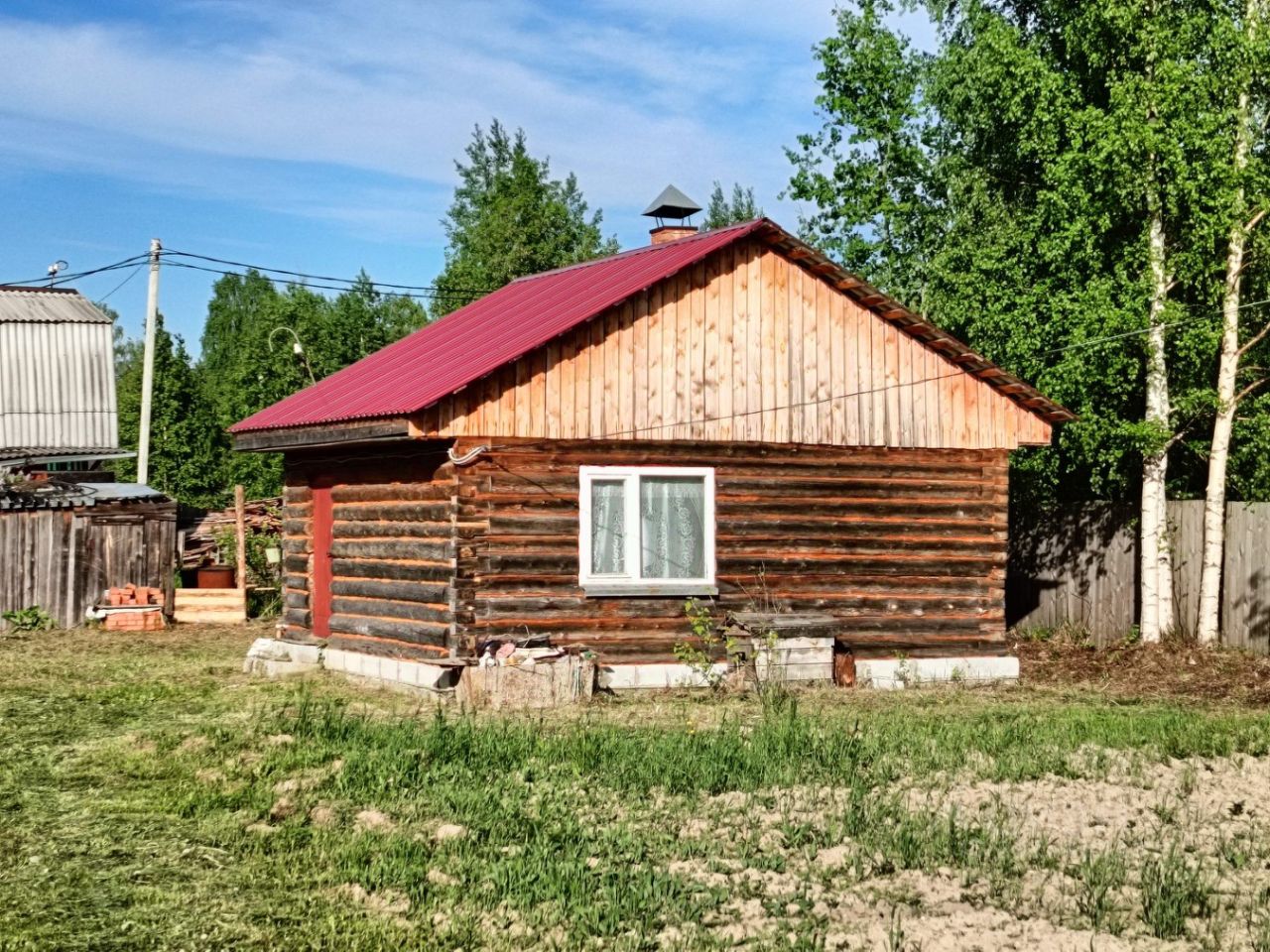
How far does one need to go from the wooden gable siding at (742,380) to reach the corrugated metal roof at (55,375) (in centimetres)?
2286

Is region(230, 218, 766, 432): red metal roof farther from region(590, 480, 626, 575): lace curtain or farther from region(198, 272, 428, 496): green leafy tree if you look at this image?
region(198, 272, 428, 496): green leafy tree

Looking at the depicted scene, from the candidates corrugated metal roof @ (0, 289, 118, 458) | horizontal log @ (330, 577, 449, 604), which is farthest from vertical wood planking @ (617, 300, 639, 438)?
corrugated metal roof @ (0, 289, 118, 458)

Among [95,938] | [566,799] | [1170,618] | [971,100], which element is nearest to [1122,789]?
[566,799]

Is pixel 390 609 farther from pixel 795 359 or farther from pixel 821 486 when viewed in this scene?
pixel 795 359

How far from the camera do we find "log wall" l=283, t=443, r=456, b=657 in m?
18.2

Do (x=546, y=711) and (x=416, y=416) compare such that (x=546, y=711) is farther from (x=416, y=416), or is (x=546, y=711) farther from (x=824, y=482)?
(x=824, y=482)

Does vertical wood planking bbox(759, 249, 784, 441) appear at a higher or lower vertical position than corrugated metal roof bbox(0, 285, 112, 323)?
lower

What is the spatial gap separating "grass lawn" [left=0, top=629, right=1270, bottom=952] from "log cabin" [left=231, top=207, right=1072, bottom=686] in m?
2.67

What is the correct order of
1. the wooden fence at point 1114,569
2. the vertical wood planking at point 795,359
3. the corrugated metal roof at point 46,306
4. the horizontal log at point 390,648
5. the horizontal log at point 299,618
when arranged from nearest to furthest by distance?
the horizontal log at point 390,648
the vertical wood planking at point 795,359
the wooden fence at point 1114,569
the horizontal log at point 299,618
the corrugated metal roof at point 46,306

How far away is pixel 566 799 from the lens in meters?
11.1

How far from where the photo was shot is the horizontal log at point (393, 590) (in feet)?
59.8

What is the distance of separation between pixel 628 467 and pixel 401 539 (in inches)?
114

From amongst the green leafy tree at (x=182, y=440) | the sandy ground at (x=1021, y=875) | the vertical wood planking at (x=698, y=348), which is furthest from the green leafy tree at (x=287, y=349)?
the sandy ground at (x=1021, y=875)

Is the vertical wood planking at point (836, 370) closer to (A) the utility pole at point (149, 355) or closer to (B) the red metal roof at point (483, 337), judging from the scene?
(B) the red metal roof at point (483, 337)
